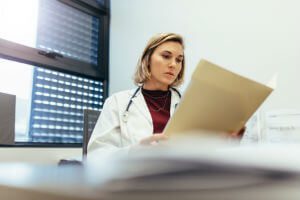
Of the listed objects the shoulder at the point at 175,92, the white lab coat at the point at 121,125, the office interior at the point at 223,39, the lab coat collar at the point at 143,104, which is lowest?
the white lab coat at the point at 121,125

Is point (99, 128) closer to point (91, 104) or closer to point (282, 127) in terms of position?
point (282, 127)

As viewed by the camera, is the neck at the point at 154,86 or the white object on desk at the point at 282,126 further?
the white object on desk at the point at 282,126

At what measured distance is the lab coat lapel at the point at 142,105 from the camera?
1.28 m

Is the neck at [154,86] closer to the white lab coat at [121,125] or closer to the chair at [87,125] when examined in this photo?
the white lab coat at [121,125]

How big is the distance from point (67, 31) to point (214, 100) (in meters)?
2.16

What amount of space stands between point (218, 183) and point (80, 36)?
2807 millimetres

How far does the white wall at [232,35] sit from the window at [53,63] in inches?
10.6

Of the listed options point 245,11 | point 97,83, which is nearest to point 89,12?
point 97,83

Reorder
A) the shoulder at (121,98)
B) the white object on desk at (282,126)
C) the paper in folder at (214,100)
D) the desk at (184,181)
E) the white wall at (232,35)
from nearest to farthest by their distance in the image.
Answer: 1. the desk at (184,181)
2. the paper in folder at (214,100)
3. the shoulder at (121,98)
4. the white object on desk at (282,126)
5. the white wall at (232,35)

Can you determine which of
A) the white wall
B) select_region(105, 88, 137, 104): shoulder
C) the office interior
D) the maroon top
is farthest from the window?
the maroon top

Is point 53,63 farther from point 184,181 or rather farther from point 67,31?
point 184,181

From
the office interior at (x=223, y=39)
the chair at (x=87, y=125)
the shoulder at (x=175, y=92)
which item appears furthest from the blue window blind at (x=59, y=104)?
the shoulder at (x=175, y=92)

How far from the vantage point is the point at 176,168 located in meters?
0.19

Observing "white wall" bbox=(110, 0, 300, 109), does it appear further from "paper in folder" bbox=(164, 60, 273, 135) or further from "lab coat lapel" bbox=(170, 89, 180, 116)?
"paper in folder" bbox=(164, 60, 273, 135)
